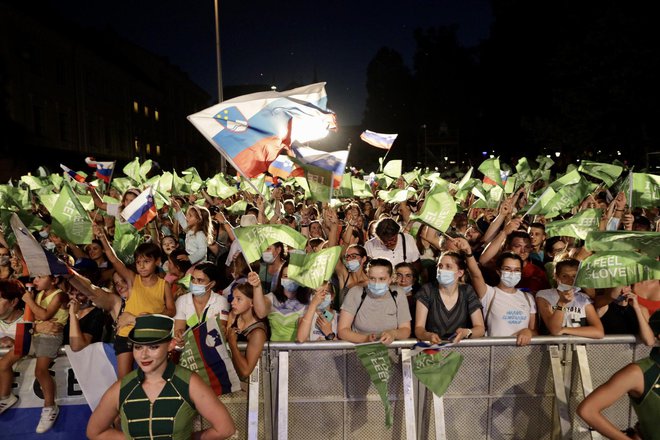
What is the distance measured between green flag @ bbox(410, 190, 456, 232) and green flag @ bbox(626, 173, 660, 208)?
3.03 metres

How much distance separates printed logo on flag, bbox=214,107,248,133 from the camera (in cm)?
660

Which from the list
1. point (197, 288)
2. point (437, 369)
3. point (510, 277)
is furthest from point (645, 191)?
point (197, 288)

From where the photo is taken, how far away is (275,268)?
6266 mm

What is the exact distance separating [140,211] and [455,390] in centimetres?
528

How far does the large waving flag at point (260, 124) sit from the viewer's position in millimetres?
6531

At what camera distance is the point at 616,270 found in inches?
150

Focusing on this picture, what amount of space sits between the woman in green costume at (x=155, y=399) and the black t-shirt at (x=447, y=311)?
6.77 ft

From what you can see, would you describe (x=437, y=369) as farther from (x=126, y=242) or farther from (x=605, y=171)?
(x=605, y=171)

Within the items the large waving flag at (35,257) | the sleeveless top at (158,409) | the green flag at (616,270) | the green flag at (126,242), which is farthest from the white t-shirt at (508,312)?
the green flag at (126,242)

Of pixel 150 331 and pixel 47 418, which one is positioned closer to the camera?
pixel 150 331

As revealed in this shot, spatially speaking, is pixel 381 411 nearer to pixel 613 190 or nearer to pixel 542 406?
pixel 542 406

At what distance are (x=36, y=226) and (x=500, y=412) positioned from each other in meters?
5.44

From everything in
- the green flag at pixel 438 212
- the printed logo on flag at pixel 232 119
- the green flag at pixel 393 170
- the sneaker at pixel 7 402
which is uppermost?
the printed logo on flag at pixel 232 119

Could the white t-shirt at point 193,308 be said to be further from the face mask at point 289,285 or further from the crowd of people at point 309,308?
the face mask at point 289,285
